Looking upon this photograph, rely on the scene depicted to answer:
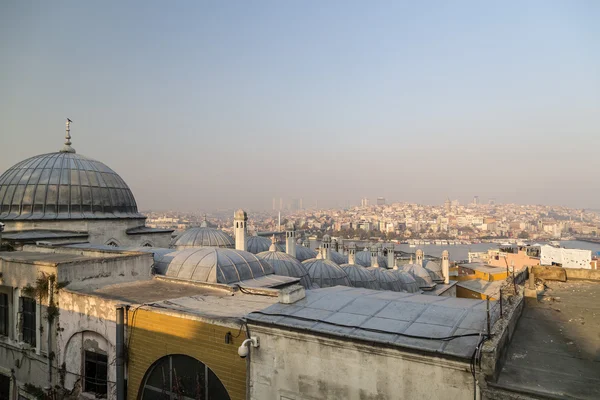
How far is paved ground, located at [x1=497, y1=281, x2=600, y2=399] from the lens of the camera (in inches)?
137

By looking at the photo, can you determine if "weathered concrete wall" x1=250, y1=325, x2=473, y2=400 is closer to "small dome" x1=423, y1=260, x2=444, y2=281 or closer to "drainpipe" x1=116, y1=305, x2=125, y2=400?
"drainpipe" x1=116, y1=305, x2=125, y2=400

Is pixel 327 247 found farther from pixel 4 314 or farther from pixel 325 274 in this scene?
pixel 4 314

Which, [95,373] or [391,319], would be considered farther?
[95,373]

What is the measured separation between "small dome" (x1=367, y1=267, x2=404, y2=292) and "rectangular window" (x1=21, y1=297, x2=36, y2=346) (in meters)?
14.6

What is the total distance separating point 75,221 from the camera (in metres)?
14.6

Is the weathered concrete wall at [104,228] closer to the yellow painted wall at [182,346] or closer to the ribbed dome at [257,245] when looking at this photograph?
the ribbed dome at [257,245]

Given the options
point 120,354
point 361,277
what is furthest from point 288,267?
point 120,354

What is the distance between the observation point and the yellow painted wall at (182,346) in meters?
5.82

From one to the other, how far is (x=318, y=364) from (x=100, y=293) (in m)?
5.82

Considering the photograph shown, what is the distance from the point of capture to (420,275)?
78.8 feet

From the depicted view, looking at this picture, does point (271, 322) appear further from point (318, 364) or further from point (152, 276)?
point (152, 276)

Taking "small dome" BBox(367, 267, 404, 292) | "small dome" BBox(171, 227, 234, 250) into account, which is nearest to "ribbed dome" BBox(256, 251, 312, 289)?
"small dome" BBox(171, 227, 234, 250)

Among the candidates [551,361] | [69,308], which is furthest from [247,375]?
[69,308]

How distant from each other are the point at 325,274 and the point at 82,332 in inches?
426
